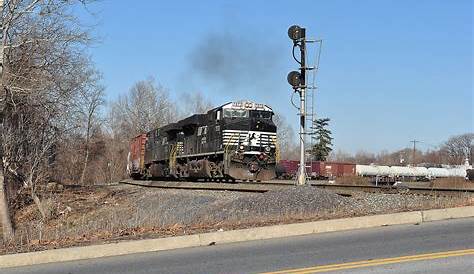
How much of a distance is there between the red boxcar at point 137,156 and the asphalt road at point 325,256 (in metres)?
35.2

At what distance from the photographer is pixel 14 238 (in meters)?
11.5

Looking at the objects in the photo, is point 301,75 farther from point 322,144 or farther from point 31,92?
point 322,144

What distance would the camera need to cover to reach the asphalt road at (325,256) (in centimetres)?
725

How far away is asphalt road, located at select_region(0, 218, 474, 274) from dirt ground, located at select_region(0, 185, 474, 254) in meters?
1.46

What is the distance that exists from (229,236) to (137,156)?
38.6m

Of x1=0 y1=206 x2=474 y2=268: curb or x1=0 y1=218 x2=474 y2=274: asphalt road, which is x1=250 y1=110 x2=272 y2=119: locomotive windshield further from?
x1=0 y1=218 x2=474 y2=274: asphalt road

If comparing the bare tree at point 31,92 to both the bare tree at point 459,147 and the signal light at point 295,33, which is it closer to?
the signal light at point 295,33

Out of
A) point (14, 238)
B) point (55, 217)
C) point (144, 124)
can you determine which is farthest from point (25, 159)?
point (144, 124)

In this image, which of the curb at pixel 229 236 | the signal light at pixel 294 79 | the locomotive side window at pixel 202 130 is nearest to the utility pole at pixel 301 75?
the signal light at pixel 294 79

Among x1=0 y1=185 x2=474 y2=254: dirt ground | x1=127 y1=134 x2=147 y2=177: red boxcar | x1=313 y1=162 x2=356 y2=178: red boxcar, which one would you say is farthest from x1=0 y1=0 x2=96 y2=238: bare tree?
x1=313 y1=162 x2=356 y2=178: red boxcar

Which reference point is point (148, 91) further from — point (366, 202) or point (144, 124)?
point (366, 202)

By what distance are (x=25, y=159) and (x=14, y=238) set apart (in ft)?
36.8

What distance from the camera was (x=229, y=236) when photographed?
9.92 metres

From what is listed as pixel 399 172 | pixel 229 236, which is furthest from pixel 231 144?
pixel 399 172
